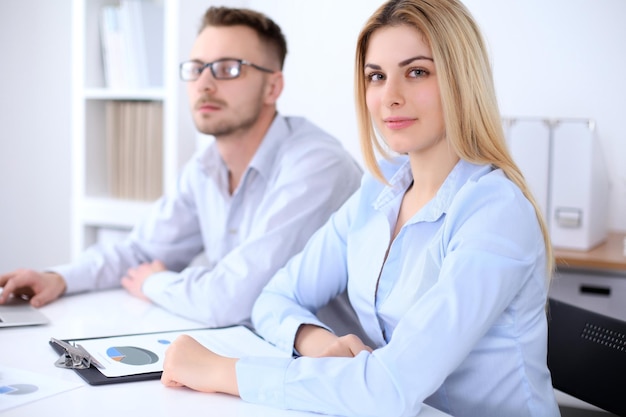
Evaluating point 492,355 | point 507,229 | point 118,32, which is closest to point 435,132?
point 507,229

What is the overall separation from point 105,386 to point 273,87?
1.31 m

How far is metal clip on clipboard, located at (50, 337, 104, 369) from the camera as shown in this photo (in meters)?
1.25

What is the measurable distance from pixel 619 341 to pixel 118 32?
7.70ft

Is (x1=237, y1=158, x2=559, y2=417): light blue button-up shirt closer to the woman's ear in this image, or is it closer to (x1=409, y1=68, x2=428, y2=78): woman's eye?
(x1=409, y1=68, x2=428, y2=78): woman's eye

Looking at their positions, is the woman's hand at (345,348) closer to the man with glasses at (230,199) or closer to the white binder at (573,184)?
the man with glasses at (230,199)

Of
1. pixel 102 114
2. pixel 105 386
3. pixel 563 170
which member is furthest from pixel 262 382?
pixel 102 114

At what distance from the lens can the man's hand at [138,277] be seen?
76.7 inches

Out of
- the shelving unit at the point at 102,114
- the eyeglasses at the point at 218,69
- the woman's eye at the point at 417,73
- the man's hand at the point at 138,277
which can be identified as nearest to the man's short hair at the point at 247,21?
the eyeglasses at the point at 218,69

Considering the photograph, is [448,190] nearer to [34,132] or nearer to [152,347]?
[152,347]

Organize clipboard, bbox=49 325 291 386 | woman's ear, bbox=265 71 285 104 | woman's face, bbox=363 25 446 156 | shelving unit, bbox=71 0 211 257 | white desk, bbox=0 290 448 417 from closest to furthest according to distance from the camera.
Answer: white desk, bbox=0 290 448 417, clipboard, bbox=49 325 291 386, woman's face, bbox=363 25 446 156, woman's ear, bbox=265 71 285 104, shelving unit, bbox=71 0 211 257

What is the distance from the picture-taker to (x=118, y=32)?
2957 mm

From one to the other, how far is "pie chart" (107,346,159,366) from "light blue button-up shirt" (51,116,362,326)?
0.39 meters

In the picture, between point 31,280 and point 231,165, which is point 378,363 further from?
point 231,165

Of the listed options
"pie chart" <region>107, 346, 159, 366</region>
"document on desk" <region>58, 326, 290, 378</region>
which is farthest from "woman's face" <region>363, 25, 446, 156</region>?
"pie chart" <region>107, 346, 159, 366</region>
